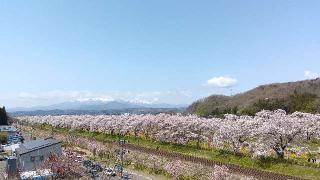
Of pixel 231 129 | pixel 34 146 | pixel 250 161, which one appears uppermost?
pixel 231 129

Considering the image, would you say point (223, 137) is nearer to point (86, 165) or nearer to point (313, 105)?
point (86, 165)

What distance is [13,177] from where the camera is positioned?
45156 millimetres

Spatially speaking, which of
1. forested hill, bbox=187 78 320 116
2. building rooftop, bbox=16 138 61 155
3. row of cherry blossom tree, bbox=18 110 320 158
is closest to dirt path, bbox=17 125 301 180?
row of cherry blossom tree, bbox=18 110 320 158

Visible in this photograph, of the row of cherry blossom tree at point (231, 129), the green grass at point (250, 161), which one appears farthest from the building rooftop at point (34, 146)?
the row of cherry blossom tree at point (231, 129)

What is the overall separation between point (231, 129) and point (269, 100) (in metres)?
50.6

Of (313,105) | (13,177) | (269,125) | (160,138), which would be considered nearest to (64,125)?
(160,138)

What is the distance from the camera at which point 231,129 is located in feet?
167

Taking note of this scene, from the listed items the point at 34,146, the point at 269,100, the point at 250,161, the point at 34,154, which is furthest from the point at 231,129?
the point at 269,100

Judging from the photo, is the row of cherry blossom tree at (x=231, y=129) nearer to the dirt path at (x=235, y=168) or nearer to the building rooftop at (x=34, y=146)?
the dirt path at (x=235, y=168)

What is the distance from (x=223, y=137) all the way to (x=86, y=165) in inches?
630

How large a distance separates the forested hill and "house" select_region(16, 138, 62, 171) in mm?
49652

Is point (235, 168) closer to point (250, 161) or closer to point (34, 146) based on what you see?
point (250, 161)

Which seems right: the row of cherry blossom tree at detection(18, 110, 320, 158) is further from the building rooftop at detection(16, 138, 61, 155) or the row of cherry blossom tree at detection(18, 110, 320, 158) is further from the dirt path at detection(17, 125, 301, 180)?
the building rooftop at detection(16, 138, 61, 155)

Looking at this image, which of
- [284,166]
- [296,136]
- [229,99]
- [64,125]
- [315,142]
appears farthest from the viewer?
[229,99]
